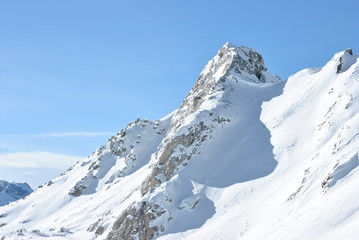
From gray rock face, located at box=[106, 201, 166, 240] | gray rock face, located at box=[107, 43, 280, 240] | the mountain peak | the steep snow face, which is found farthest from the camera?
the mountain peak

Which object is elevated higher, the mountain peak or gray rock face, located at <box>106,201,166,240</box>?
the mountain peak

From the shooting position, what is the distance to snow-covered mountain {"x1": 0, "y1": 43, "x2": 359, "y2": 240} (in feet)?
121

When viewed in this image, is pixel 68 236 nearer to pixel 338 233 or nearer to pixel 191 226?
pixel 191 226

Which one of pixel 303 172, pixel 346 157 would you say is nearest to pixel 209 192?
pixel 303 172

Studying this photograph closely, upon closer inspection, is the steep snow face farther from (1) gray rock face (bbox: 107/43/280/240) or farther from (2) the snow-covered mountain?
(1) gray rock face (bbox: 107/43/280/240)

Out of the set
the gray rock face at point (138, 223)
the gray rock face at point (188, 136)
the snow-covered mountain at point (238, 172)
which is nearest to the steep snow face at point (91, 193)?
the snow-covered mountain at point (238, 172)

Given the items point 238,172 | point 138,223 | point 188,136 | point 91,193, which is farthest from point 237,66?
point 138,223

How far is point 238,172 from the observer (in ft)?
177

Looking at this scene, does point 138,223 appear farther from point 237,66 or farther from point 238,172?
point 237,66

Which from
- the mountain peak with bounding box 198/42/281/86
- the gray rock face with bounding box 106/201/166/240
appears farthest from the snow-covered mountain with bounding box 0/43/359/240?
the mountain peak with bounding box 198/42/281/86

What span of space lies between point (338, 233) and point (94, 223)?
4503cm

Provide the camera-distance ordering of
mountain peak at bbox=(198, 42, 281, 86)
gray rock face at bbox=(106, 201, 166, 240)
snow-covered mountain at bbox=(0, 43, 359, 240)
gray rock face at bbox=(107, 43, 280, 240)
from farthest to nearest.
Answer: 1. mountain peak at bbox=(198, 42, 281, 86)
2. gray rock face at bbox=(107, 43, 280, 240)
3. gray rock face at bbox=(106, 201, 166, 240)
4. snow-covered mountain at bbox=(0, 43, 359, 240)

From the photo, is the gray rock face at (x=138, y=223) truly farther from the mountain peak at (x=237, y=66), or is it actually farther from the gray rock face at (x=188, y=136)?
the mountain peak at (x=237, y=66)

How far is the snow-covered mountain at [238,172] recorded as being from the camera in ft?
121
